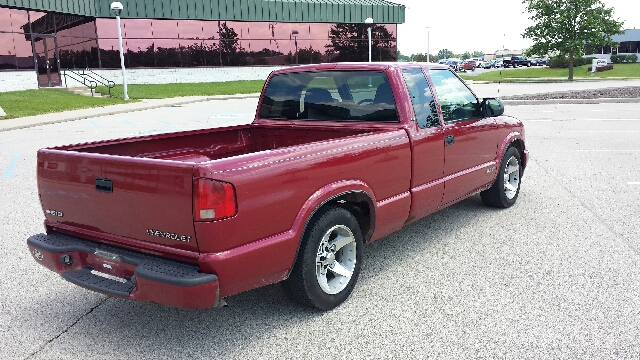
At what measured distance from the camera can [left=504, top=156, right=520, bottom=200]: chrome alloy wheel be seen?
663 cm

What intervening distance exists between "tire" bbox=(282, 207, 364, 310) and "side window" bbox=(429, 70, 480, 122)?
72.5 inches

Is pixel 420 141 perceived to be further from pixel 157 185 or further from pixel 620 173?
pixel 620 173

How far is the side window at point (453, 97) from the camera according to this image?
5.30 metres

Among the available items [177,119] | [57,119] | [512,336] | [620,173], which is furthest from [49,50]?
[512,336]

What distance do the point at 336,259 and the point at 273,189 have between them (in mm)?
1062

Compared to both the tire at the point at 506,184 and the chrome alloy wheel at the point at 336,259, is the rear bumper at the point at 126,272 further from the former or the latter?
the tire at the point at 506,184

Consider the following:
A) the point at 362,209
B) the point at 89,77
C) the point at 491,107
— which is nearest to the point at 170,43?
the point at 89,77

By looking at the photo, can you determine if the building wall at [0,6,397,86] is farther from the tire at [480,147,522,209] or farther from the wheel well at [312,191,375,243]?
the wheel well at [312,191,375,243]

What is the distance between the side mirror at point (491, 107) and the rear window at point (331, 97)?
4.98ft

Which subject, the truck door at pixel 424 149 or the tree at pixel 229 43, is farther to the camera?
the tree at pixel 229 43

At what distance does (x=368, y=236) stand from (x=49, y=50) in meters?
33.4

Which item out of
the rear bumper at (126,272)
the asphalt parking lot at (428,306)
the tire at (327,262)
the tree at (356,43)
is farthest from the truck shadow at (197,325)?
the tree at (356,43)

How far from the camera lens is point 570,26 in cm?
4278

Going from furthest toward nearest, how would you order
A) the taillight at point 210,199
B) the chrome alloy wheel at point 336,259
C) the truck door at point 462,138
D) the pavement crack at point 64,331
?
the truck door at point 462,138
the chrome alloy wheel at point 336,259
the pavement crack at point 64,331
the taillight at point 210,199
